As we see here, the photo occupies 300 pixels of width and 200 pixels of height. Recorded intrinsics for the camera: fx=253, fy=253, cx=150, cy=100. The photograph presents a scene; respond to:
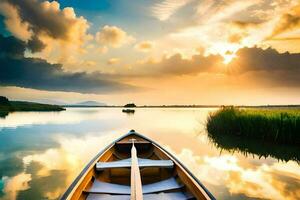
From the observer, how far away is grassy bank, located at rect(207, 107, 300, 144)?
11.9 m

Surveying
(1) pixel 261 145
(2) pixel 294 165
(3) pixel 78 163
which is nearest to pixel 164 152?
(3) pixel 78 163

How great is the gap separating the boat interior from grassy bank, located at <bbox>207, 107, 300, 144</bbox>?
7.54 metres

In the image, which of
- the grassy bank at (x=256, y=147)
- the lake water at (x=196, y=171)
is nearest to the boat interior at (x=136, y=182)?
the lake water at (x=196, y=171)

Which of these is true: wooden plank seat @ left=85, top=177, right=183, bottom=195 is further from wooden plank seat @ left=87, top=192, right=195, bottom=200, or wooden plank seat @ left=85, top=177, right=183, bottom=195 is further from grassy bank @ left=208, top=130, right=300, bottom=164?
grassy bank @ left=208, top=130, right=300, bottom=164

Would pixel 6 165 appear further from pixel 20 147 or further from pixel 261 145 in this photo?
pixel 261 145

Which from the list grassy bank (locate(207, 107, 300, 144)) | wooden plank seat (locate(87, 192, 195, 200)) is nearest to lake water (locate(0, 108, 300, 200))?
wooden plank seat (locate(87, 192, 195, 200))

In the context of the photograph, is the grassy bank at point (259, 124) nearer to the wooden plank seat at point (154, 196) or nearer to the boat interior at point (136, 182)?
the boat interior at point (136, 182)

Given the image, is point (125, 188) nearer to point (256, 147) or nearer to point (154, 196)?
point (154, 196)

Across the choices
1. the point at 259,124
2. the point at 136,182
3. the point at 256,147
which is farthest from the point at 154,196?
the point at 259,124

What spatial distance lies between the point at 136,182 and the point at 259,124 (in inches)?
452

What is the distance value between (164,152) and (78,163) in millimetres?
4398

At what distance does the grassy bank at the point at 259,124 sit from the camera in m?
11.9

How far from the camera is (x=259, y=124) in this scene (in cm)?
1362

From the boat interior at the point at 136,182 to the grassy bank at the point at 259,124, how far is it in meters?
7.54
